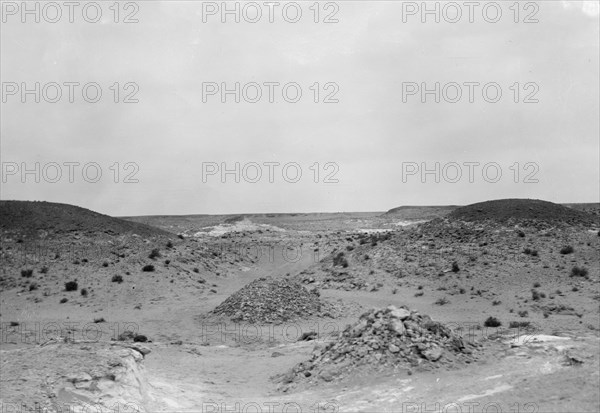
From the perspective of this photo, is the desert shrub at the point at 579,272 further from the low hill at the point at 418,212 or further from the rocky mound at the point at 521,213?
the low hill at the point at 418,212

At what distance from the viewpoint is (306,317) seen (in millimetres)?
25781

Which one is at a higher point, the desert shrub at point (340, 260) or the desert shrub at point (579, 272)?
the desert shrub at point (340, 260)

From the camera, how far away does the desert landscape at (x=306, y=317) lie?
1348cm

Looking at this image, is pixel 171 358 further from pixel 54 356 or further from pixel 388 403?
pixel 388 403

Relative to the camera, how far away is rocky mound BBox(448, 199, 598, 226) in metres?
37.6

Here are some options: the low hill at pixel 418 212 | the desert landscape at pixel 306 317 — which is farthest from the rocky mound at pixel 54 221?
the low hill at pixel 418 212

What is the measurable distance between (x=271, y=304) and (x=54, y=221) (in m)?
23.3

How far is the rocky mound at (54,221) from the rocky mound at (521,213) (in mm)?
22042

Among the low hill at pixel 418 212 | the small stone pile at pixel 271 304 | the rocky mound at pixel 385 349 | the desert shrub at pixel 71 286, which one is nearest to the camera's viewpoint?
the rocky mound at pixel 385 349

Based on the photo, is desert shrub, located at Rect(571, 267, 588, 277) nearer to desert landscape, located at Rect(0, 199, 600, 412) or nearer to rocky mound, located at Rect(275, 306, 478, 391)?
desert landscape, located at Rect(0, 199, 600, 412)

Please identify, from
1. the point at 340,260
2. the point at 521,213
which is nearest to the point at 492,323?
the point at 340,260

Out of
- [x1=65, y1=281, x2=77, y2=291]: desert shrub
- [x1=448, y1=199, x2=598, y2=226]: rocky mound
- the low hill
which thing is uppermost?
the low hill

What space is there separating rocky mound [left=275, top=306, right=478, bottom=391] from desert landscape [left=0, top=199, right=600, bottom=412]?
0.04m

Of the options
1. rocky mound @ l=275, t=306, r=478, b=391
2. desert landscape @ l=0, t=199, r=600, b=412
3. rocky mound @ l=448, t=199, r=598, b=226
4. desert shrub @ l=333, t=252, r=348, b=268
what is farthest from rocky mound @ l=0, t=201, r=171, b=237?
rocky mound @ l=275, t=306, r=478, b=391
